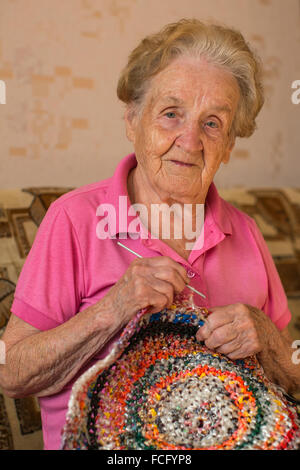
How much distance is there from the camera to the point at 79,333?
952mm

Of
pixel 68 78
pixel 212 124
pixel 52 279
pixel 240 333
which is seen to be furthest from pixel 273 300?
pixel 68 78

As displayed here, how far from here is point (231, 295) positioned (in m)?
1.19

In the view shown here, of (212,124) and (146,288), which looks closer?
(146,288)

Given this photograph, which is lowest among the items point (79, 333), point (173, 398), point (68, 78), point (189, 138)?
point (173, 398)

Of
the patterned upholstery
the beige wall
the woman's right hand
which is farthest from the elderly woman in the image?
the beige wall

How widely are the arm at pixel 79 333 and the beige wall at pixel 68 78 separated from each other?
29.9 inches

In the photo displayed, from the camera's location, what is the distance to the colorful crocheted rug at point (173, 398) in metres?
0.87

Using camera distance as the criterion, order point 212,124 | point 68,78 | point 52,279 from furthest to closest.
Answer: point 68,78, point 212,124, point 52,279

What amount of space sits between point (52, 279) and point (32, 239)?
1.18 feet

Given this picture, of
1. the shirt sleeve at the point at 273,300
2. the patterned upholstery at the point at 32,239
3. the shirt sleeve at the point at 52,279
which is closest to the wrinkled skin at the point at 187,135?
the shirt sleeve at the point at 273,300

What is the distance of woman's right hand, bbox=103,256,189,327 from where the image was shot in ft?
3.01

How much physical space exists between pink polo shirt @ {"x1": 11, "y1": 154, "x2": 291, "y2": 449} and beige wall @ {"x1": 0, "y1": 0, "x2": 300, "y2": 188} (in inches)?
20.1

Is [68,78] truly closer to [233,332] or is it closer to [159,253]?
[159,253]

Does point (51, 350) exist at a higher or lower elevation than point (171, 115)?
lower
